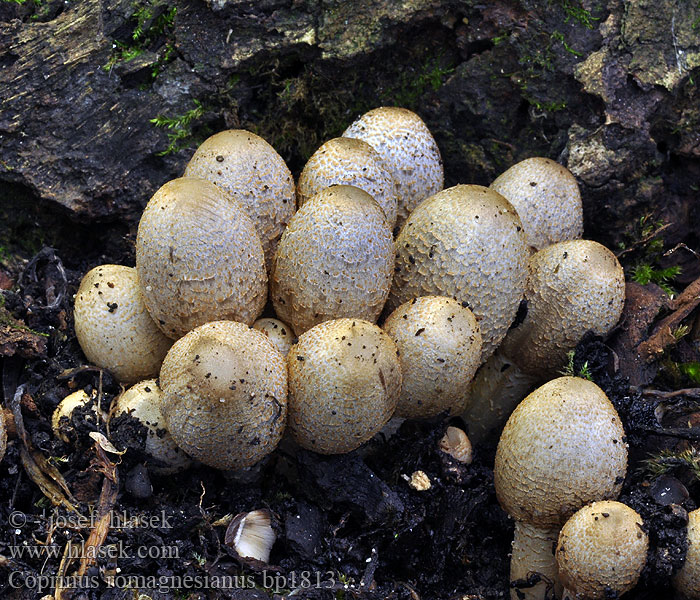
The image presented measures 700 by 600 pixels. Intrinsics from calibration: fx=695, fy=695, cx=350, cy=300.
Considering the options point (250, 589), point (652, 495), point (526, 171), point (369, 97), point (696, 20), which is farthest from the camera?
point (369, 97)

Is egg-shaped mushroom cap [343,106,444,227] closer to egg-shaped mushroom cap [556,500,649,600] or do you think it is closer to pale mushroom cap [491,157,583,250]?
pale mushroom cap [491,157,583,250]

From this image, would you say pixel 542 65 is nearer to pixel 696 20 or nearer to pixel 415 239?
pixel 696 20

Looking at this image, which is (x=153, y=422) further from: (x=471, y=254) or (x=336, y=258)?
(x=471, y=254)

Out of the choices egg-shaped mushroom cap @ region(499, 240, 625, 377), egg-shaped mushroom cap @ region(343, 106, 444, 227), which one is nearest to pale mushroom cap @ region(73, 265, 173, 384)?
egg-shaped mushroom cap @ region(343, 106, 444, 227)

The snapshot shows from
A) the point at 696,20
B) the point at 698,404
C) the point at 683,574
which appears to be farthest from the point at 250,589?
the point at 696,20

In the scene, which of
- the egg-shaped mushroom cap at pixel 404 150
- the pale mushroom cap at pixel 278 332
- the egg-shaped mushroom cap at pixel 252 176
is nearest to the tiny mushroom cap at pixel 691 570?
the pale mushroom cap at pixel 278 332

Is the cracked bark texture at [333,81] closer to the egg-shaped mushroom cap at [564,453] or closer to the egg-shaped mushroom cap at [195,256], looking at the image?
the egg-shaped mushroom cap at [195,256]
